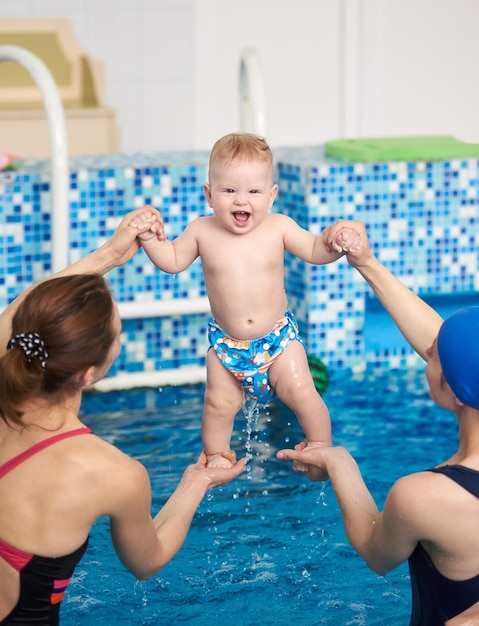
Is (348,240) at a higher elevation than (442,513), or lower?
higher

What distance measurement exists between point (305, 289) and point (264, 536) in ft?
7.03

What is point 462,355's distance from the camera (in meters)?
2.49

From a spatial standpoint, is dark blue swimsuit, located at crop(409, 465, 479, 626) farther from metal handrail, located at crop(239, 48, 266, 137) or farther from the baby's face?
metal handrail, located at crop(239, 48, 266, 137)

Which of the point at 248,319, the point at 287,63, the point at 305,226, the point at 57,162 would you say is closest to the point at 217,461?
the point at 248,319

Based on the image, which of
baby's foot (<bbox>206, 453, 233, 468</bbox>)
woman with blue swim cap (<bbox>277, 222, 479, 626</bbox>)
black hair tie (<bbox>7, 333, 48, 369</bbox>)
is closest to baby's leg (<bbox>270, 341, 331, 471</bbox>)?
baby's foot (<bbox>206, 453, 233, 468</bbox>)

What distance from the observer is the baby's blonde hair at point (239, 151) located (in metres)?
3.42

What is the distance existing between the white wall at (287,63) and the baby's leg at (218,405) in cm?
612

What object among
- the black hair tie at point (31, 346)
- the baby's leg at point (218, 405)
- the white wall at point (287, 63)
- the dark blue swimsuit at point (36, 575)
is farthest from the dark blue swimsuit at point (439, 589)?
the white wall at point (287, 63)

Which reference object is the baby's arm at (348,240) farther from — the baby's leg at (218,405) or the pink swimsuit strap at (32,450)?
the pink swimsuit strap at (32,450)

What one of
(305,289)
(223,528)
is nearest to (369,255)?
(223,528)

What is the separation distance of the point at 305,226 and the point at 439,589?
3850mm

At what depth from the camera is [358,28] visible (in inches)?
395

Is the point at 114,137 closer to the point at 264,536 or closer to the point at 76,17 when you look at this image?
the point at 76,17

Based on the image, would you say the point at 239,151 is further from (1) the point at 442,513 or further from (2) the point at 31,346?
(1) the point at 442,513
